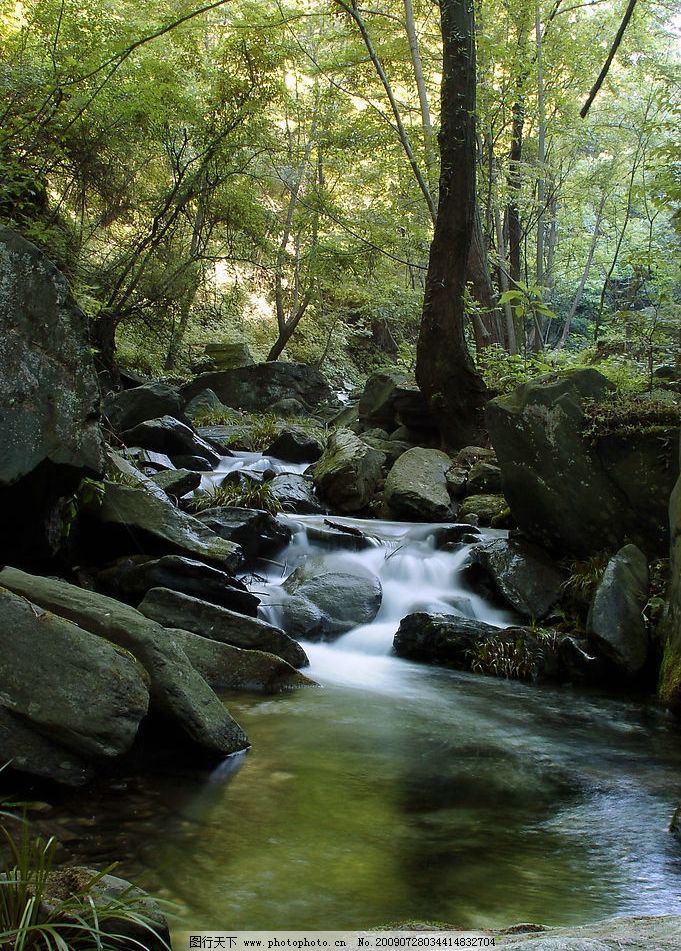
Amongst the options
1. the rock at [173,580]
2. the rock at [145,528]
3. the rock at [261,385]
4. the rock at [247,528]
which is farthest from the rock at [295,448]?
the rock at [173,580]

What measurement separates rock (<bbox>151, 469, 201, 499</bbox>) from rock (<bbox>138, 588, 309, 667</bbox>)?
11.7 feet

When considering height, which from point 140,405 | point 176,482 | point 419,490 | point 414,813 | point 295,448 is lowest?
point 414,813

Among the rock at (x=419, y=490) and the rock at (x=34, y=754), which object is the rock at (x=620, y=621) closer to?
the rock at (x=419, y=490)

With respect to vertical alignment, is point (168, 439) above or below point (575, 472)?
below

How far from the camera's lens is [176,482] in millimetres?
9531

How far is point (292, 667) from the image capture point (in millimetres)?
5777

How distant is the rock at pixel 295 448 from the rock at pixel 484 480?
3.99 metres

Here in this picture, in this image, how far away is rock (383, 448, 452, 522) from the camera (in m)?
10.3

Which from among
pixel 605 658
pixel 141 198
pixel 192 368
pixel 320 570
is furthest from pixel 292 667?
pixel 192 368

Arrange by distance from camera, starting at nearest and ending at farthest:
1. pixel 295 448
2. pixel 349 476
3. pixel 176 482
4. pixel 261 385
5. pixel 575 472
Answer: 1. pixel 575 472
2. pixel 176 482
3. pixel 349 476
4. pixel 295 448
5. pixel 261 385

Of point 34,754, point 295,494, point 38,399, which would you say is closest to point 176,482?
point 295,494

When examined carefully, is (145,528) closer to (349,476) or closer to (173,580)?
(173,580)

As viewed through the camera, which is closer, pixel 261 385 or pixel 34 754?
pixel 34 754

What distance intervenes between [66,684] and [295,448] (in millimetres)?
10630
